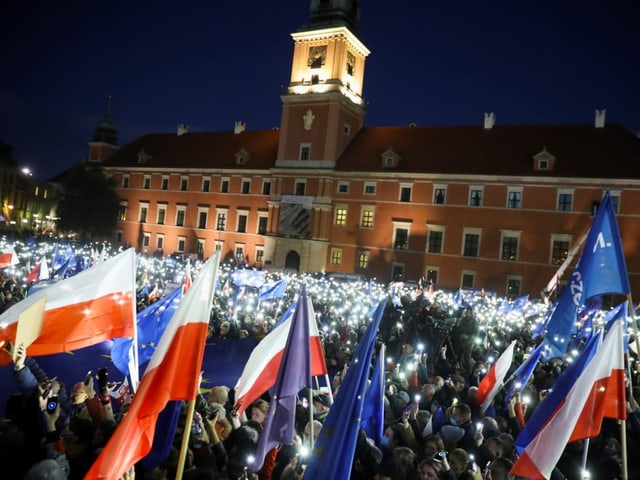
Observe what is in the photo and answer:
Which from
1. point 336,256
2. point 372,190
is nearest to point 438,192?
point 372,190

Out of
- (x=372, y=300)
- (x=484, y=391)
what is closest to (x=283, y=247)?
(x=372, y=300)

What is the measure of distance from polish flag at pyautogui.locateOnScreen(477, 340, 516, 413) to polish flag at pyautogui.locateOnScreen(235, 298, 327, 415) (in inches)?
117

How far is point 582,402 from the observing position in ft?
15.8

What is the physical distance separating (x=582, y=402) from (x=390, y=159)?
34.8 meters

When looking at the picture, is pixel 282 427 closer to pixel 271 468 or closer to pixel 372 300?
pixel 271 468

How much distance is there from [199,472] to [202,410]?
1553mm

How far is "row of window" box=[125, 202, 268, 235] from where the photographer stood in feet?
140

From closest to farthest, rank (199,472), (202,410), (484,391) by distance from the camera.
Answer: (199,472)
(202,410)
(484,391)

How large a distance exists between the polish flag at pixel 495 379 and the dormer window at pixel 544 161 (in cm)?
2929

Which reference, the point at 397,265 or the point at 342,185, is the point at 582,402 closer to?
the point at 397,265

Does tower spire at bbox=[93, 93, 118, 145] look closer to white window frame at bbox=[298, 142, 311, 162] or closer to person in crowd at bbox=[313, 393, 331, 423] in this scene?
white window frame at bbox=[298, 142, 311, 162]

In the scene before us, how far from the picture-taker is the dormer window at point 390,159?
38.4 metres

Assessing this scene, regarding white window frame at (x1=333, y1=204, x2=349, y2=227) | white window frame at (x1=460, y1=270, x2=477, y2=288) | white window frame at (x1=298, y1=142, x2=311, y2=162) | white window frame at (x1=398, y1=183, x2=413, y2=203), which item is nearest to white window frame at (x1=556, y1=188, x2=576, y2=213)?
white window frame at (x1=460, y1=270, x2=477, y2=288)

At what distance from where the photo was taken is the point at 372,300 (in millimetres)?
19828
